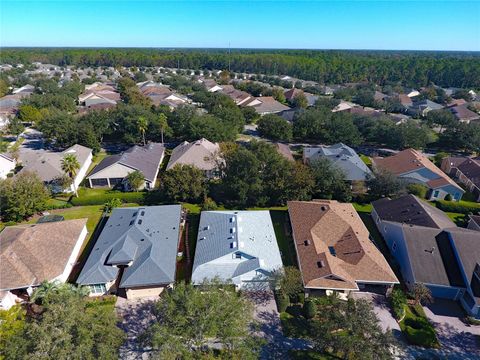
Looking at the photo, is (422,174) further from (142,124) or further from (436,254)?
(142,124)

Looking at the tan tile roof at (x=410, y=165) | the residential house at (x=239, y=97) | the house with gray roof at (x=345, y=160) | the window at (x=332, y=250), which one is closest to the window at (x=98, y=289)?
the window at (x=332, y=250)

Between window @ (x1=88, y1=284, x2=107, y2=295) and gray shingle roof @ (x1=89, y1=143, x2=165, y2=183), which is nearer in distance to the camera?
window @ (x1=88, y1=284, x2=107, y2=295)

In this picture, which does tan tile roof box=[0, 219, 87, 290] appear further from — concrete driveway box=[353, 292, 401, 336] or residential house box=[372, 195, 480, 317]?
residential house box=[372, 195, 480, 317]

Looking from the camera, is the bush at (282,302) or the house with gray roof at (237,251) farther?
the house with gray roof at (237,251)

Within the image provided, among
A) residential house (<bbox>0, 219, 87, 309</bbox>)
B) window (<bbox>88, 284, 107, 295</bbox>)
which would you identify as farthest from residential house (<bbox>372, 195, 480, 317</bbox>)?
residential house (<bbox>0, 219, 87, 309</bbox>)

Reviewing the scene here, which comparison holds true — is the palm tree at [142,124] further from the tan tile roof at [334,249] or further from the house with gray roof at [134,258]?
the tan tile roof at [334,249]

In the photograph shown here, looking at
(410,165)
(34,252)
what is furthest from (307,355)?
(410,165)
